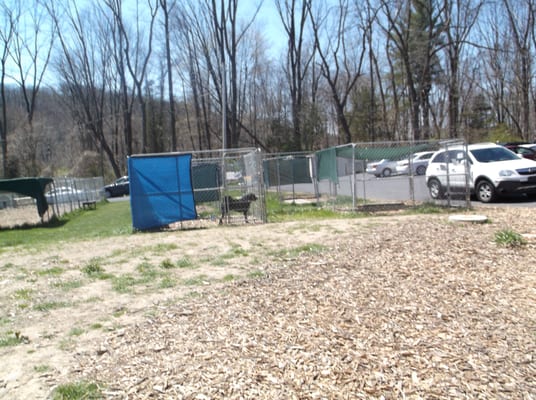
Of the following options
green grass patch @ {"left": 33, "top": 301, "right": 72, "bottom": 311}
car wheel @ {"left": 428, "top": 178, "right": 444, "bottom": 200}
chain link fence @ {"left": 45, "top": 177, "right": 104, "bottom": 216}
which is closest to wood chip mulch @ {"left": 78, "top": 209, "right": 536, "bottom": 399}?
green grass patch @ {"left": 33, "top": 301, "right": 72, "bottom": 311}

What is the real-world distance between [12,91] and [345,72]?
37.9 meters

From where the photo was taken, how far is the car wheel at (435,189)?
524 inches

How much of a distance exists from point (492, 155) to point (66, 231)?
13890 millimetres

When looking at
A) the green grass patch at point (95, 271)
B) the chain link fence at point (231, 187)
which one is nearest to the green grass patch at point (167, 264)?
the green grass patch at point (95, 271)

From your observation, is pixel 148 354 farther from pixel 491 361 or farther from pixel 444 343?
pixel 491 361

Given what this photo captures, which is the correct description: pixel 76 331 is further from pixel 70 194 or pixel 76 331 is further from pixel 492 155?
pixel 70 194

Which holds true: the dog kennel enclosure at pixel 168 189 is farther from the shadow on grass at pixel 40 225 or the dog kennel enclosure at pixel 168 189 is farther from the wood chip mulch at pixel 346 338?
the shadow on grass at pixel 40 225

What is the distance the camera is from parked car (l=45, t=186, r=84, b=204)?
20.0 meters

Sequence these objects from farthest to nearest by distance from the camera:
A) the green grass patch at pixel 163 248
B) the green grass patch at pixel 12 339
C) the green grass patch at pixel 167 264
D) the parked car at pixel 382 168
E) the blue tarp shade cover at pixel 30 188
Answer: the parked car at pixel 382 168 → the blue tarp shade cover at pixel 30 188 → the green grass patch at pixel 163 248 → the green grass patch at pixel 167 264 → the green grass patch at pixel 12 339

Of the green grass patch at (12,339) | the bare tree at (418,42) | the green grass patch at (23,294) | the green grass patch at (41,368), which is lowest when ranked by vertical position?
the green grass patch at (41,368)

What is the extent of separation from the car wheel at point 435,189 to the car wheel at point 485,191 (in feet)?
3.51

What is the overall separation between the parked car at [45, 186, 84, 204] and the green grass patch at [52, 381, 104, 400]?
18.8 metres

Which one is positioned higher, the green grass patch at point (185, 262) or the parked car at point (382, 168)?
the parked car at point (382, 168)

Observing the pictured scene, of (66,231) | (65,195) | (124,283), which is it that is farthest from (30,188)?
(124,283)
